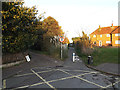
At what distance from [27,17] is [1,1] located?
7.77 ft

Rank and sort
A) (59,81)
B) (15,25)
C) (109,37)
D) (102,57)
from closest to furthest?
1. (59,81)
2. (15,25)
3. (102,57)
4. (109,37)

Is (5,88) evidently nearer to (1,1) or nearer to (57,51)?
(1,1)

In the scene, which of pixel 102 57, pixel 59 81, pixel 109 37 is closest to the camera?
pixel 59 81

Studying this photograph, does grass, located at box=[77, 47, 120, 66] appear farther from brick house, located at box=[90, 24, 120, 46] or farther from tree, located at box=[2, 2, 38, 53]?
brick house, located at box=[90, 24, 120, 46]

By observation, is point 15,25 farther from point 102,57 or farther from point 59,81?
point 102,57

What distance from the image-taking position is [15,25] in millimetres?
8430

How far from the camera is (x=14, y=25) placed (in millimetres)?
8383

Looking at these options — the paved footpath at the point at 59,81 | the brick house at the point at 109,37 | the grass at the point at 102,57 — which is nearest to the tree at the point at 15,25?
the paved footpath at the point at 59,81

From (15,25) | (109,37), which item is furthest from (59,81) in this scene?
(109,37)

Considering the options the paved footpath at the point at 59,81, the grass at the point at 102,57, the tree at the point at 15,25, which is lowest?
the paved footpath at the point at 59,81

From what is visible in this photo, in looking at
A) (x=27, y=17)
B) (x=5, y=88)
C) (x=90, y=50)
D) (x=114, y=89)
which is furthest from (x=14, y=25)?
(x=90, y=50)

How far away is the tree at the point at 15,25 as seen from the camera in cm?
783

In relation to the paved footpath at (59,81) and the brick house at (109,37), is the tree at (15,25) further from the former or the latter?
the brick house at (109,37)

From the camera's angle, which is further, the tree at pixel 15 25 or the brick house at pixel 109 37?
the brick house at pixel 109 37
